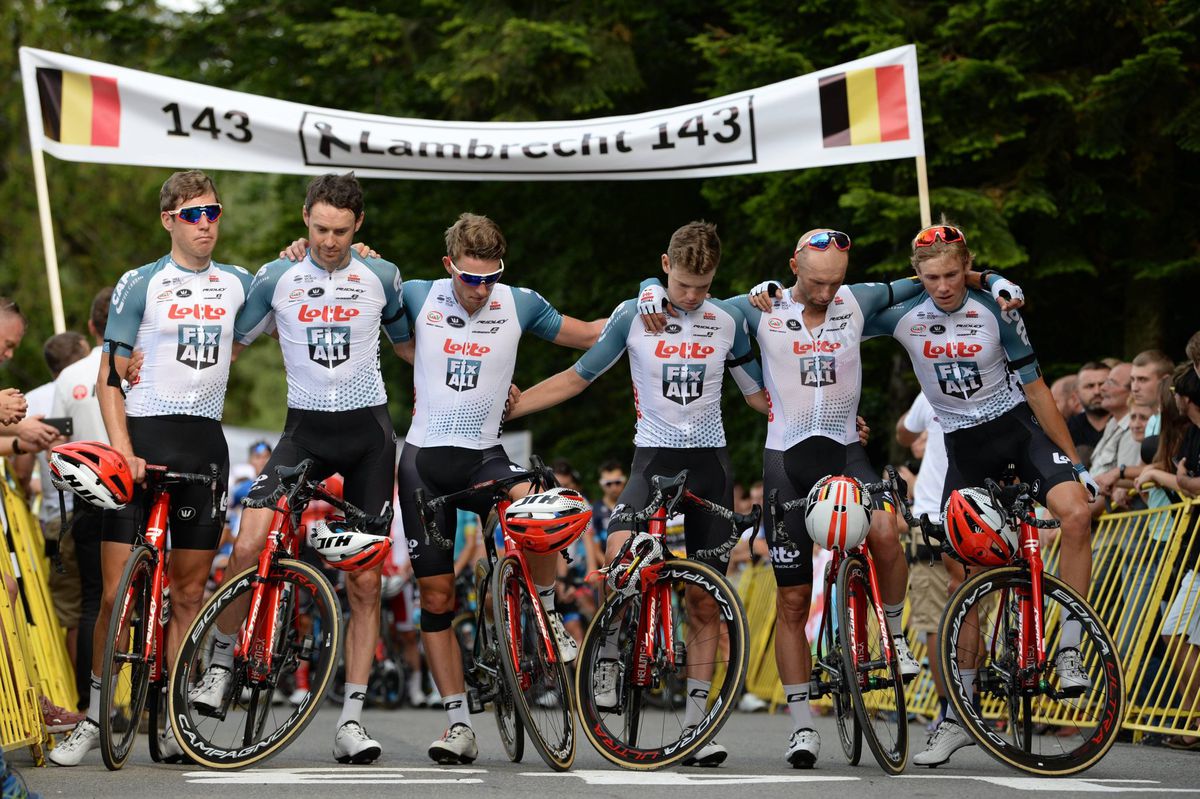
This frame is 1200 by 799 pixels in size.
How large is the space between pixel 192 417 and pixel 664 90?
1443 cm

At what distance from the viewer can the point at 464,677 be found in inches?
330

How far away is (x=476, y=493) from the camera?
26.7 feet

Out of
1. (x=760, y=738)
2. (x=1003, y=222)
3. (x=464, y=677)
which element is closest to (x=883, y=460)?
(x=1003, y=222)

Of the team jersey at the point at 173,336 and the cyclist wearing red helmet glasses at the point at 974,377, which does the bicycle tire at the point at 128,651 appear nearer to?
the team jersey at the point at 173,336

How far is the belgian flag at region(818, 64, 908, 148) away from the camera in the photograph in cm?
1139

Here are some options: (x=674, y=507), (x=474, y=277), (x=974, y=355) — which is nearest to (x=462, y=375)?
(x=474, y=277)

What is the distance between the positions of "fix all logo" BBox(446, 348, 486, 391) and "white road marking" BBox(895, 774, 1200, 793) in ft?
8.73

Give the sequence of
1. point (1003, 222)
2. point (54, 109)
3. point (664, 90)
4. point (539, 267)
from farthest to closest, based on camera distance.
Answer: point (539, 267), point (664, 90), point (1003, 222), point (54, 109)

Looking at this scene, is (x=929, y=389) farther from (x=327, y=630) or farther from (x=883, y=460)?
(x=883, y=460)

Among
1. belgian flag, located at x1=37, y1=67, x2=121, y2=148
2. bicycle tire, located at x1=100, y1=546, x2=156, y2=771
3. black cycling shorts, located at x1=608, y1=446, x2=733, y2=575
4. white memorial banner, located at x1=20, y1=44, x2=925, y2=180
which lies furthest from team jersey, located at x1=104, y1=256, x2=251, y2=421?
belgian flag, located at x1=37, y1=67, x2=121, y2=148

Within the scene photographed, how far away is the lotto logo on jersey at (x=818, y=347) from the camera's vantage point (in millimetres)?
8320

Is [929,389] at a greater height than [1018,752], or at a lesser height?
greater

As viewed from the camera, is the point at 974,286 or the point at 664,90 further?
the point at 664,90

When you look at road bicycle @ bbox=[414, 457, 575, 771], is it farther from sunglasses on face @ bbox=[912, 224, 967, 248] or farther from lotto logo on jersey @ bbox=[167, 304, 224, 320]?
sunglasses on face @ bbox=[912, 224, 967, 248]
